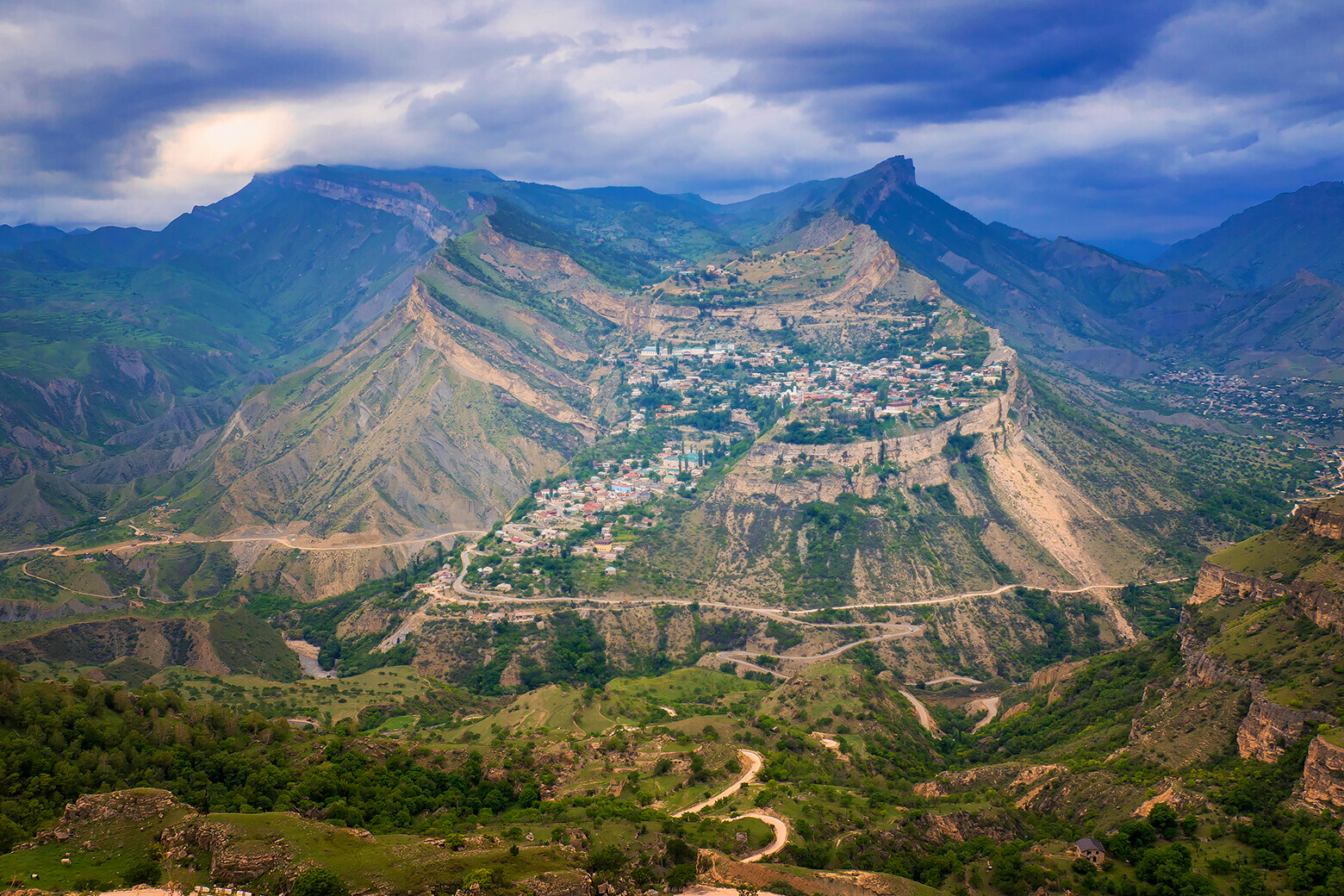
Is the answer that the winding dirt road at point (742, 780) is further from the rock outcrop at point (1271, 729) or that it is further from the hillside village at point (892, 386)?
the hillside village at point (892, 386)

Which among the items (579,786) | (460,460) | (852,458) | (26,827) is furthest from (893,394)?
(26,827)

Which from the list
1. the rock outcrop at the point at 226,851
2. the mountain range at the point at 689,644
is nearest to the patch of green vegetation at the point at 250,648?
the mountain range at the point at 689,644

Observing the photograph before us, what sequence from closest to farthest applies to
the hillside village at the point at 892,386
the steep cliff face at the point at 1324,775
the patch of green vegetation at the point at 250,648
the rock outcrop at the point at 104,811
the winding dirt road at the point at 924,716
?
1. the rock outcrop at the point at 104,811
2. the steep cliff face at the point at 1324,775
3. the winding dirt road at the point at 924,716
4. the patch of green vegetation at the point at 250,648
5. the hillside village at the point at 892,386

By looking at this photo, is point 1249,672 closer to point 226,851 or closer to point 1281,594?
point 1281,594

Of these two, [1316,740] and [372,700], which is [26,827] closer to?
[372,700]

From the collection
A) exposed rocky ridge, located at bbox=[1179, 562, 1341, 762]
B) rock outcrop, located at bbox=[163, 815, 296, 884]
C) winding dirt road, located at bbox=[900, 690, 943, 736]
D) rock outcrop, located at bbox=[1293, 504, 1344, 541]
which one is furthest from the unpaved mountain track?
rock outcrop, located at bbox=[1293, 504, 1344, 541]

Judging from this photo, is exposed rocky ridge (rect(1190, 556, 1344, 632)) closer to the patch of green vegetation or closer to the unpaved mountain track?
the unpaved mountain track

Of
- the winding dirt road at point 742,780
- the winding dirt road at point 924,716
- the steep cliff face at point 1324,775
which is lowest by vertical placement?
the winding dirt road at point 924,716

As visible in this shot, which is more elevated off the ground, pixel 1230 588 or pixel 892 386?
pixel 892 386

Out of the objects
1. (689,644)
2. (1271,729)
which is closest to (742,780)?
(1271,729)
